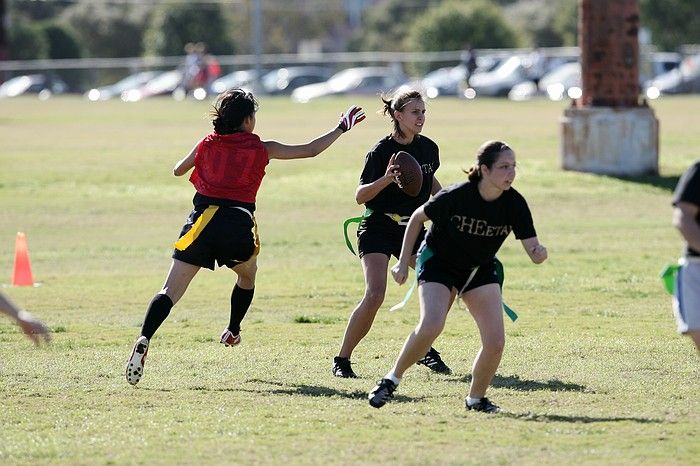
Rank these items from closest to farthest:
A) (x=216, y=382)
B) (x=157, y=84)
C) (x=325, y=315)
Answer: (x=216, y=382) → (x=325, y=315) → (x=157, y=84)

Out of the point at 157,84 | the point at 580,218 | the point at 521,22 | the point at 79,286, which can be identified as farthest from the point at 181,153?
the point at 521,22

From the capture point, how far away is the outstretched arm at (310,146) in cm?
930

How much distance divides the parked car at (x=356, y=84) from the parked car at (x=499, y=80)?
4.01 metres

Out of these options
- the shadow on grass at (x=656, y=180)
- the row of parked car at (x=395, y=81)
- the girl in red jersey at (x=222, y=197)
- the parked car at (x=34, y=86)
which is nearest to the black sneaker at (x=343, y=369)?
the girl in red jersey at (x=222, y=197)

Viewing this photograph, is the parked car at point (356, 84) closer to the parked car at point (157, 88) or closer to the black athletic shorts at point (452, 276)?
the parked car at point (157, 88)

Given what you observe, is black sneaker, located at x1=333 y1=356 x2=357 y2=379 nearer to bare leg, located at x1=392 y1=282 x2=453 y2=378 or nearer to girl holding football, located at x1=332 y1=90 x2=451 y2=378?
girl holding football, located at x1=332 y1=90 x2=451 y2=378

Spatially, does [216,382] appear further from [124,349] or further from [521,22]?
[521,22]

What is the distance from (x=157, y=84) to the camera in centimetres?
6359

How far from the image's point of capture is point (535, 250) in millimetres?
7918

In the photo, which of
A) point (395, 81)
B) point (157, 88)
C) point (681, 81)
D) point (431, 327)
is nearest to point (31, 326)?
point (431, 327)

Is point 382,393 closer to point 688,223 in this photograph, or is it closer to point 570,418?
point 570,418

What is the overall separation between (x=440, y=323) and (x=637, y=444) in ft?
4.20

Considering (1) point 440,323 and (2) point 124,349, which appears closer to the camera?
(1) point 440,323

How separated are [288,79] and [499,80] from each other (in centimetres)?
1083
